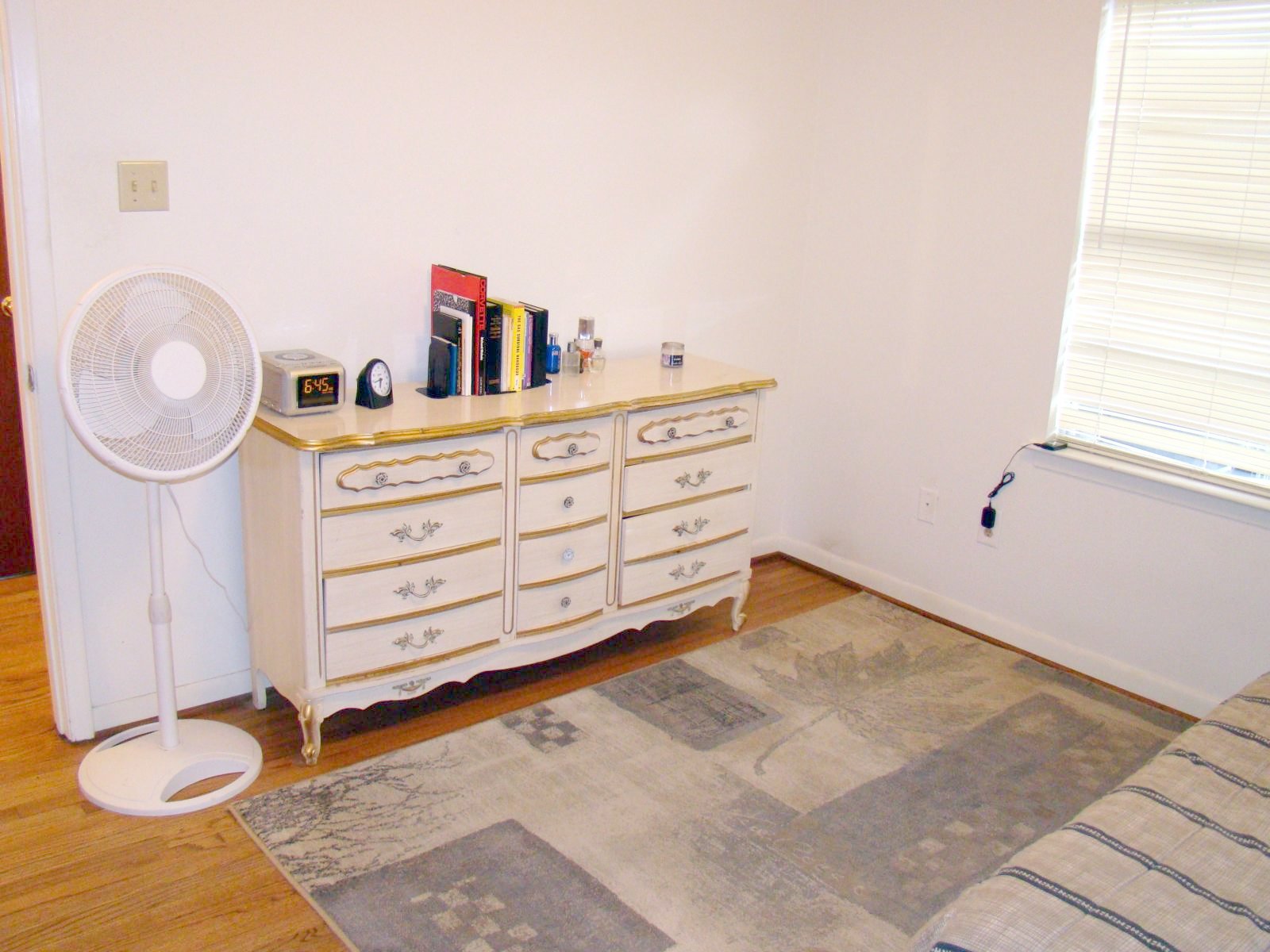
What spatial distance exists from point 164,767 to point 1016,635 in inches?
97.3

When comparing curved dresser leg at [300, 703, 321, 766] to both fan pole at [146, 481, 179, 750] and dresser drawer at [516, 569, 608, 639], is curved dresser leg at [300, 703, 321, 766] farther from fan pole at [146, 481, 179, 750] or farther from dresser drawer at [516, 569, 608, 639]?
dresser drawer at [516, 569, 608, 639]

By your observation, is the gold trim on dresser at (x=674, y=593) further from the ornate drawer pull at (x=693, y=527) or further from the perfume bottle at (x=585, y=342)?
the perfume bottle at (x=585, y=342)

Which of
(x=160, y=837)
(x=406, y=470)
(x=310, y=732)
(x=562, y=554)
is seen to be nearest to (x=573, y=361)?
(x=562, y=554)

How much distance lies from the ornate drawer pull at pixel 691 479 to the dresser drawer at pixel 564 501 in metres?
0.26

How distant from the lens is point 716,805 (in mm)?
2615

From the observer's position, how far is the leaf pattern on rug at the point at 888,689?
3004 millimetres

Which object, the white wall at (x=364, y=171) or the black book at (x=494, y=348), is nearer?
the white wall at (x=364, y=171)

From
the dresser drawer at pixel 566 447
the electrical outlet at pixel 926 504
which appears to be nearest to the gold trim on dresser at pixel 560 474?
the dresser drawer at pixel 566 447

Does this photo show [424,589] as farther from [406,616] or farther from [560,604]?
[560,604]

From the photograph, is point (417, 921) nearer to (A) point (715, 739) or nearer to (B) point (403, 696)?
A: (B) point (403, 696)

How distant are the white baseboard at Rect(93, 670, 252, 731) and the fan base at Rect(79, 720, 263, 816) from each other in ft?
0.24

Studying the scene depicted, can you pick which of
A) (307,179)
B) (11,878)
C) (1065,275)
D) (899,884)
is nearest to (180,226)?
(307,179)

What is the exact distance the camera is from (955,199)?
3.58 metres

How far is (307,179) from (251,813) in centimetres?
149
